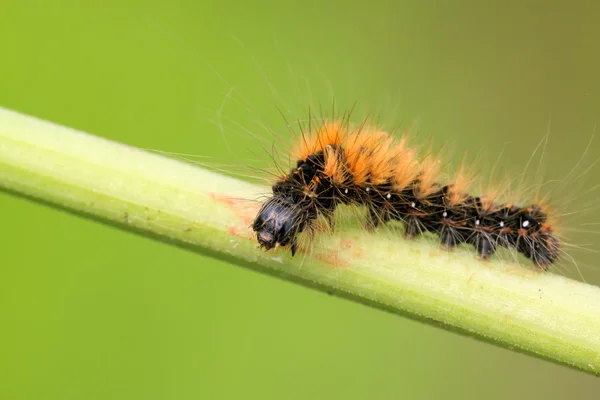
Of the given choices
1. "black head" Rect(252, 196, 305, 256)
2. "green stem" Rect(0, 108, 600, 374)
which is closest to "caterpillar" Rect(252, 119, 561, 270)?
"black head" Rect(252, 196, 305, 256)

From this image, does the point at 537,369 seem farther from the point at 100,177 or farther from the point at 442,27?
the point at 100,177

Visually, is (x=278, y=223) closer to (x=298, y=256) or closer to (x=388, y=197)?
(x=298, y=256)

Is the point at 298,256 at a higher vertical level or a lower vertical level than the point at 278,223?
lower

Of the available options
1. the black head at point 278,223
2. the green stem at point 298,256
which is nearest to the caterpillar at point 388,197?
the black head at point 278,223

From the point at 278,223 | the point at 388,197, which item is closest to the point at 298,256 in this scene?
the point at 278,223

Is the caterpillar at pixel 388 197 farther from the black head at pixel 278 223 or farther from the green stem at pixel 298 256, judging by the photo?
the green stem at pixel 298 256
